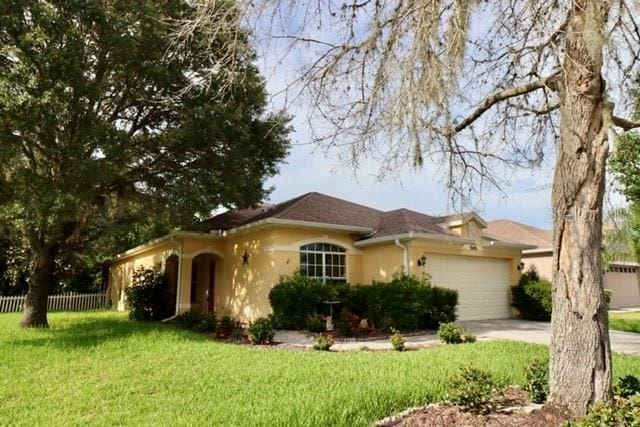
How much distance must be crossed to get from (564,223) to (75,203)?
35.6 feet

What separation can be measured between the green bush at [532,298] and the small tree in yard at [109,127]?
10886 mm

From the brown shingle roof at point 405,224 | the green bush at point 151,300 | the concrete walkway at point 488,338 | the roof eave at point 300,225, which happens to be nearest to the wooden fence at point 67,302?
the green bush at point 151,300

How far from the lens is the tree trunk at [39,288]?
13570 mm

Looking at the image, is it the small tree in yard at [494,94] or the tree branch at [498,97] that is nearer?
the small tree in yard at [494,94]

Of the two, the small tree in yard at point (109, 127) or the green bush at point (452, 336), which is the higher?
the small tree in yard at point (109, 127)

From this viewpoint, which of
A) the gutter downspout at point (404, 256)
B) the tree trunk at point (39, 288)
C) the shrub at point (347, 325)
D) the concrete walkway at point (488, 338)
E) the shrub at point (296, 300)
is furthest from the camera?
the gutter downspout at point (404, 256)

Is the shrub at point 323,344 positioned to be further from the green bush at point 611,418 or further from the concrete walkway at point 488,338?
the green bush at point 611,418

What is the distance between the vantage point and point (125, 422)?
5.18m

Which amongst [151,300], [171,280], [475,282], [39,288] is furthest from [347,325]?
[39,288]

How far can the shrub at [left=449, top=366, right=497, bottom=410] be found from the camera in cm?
505

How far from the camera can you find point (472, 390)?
16.6ft

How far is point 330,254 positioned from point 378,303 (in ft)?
8.79

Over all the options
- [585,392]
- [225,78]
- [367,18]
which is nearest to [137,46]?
[225,78]

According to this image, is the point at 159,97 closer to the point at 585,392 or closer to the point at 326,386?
the point at 326,386
